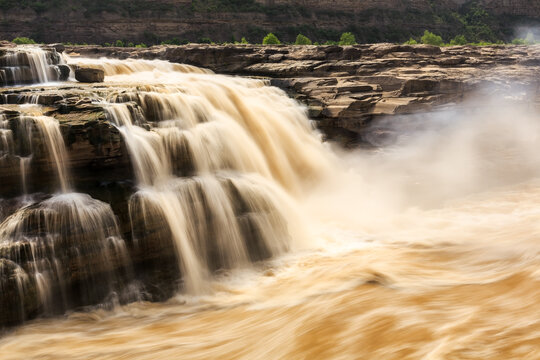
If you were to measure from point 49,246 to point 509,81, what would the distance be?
14.8 metres

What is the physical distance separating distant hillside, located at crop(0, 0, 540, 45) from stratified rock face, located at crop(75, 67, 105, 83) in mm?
28440

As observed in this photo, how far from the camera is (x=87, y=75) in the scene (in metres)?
13.8

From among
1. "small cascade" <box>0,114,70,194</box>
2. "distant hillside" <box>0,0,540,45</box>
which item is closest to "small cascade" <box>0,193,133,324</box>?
"small cascade" <box>0,114,70,194</box>

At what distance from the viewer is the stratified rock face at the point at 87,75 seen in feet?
45.1

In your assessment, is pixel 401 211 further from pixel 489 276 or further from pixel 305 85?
pixel 305 85

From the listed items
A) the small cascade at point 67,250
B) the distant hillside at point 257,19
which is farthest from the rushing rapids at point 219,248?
the distant hillside at point 257,19

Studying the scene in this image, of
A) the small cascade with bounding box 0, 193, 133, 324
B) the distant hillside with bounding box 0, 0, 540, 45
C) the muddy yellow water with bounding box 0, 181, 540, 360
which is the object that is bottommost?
the muddy yellow water with bounding box 0, 181, 540, 360

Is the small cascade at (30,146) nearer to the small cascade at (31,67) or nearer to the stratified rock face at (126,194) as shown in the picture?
the stratified rock face at (126,194)

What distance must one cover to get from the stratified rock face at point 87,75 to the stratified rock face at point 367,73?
17.6 ft

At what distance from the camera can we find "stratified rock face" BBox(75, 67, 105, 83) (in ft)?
45.1

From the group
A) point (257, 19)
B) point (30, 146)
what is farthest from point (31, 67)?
point (257, 19)

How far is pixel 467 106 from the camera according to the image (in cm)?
1594

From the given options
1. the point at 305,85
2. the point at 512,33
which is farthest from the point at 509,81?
the point at 512,33

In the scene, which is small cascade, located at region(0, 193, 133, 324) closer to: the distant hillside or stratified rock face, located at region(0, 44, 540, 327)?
stratified rock face, located at region(0, 44, 540, 327)
